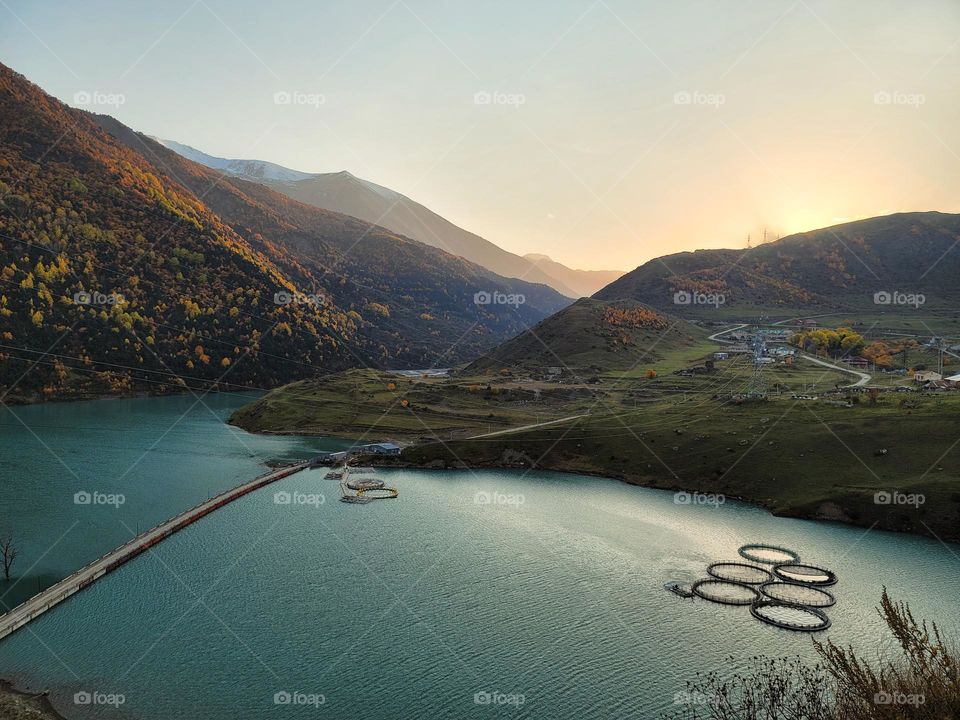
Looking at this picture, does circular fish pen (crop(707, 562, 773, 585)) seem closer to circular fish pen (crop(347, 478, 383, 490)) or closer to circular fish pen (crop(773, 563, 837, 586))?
circular fish pen (crop(773, 563, 837, 586))

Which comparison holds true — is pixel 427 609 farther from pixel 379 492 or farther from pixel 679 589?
pixel 379 492

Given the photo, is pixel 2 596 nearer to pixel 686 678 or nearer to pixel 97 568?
pixel 97 568

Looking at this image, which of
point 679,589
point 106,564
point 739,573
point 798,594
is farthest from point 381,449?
point 798,594

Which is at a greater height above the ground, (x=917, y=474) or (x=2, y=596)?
(x=917, y=474)

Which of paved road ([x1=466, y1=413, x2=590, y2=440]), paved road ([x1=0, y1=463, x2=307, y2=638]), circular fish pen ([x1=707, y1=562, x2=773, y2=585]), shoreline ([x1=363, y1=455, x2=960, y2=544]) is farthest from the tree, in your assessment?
paved road ([x1=466, y1=413, x2=590, y2=440])

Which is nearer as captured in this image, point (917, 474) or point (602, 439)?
point (917, 474)

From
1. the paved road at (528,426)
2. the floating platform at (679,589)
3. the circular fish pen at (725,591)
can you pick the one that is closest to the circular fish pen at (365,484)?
the paved road at (528,426)

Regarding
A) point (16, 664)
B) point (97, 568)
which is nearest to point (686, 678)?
point (16, 664)

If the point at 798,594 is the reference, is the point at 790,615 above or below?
below
